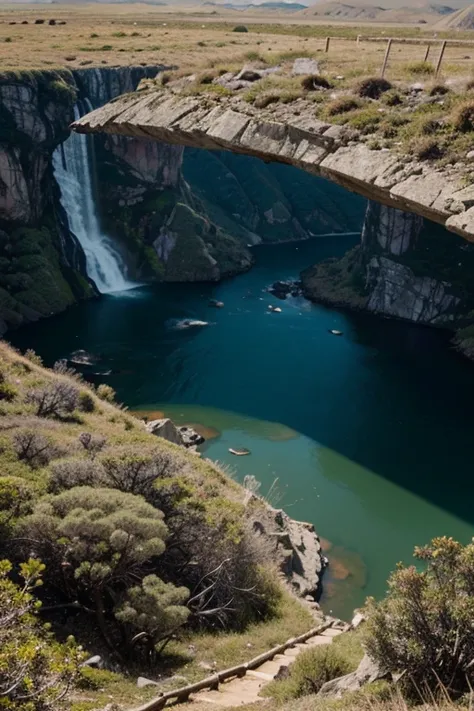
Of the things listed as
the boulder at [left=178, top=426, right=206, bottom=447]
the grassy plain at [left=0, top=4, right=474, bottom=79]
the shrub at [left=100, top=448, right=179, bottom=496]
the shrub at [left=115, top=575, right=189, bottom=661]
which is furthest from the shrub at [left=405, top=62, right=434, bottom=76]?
the shrub at [left=115, top=575, right=189, bottom=661]

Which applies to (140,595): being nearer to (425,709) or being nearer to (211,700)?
(211,700)

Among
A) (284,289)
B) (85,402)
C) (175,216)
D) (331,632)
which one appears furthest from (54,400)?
(175,216)

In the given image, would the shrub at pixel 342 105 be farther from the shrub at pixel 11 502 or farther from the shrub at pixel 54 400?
the shrub at pixel 11 502

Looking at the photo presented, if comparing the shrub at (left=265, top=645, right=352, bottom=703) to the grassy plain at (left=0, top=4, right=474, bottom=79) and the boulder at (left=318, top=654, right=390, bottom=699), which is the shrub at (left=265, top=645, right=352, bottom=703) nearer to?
the boulder at (left=318, top=654, right=390, bottom=699)

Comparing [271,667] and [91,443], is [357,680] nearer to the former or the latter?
[271,667]

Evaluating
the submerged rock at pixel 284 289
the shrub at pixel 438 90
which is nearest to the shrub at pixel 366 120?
the shrub at pixel 438 90

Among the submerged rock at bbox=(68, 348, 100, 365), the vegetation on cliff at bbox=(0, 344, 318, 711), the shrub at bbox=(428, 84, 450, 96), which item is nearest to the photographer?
the vegetation on cliff at bbox=(0, 344, 318, 711)

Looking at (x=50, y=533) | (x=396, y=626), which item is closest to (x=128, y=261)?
(x=50, y=533)
